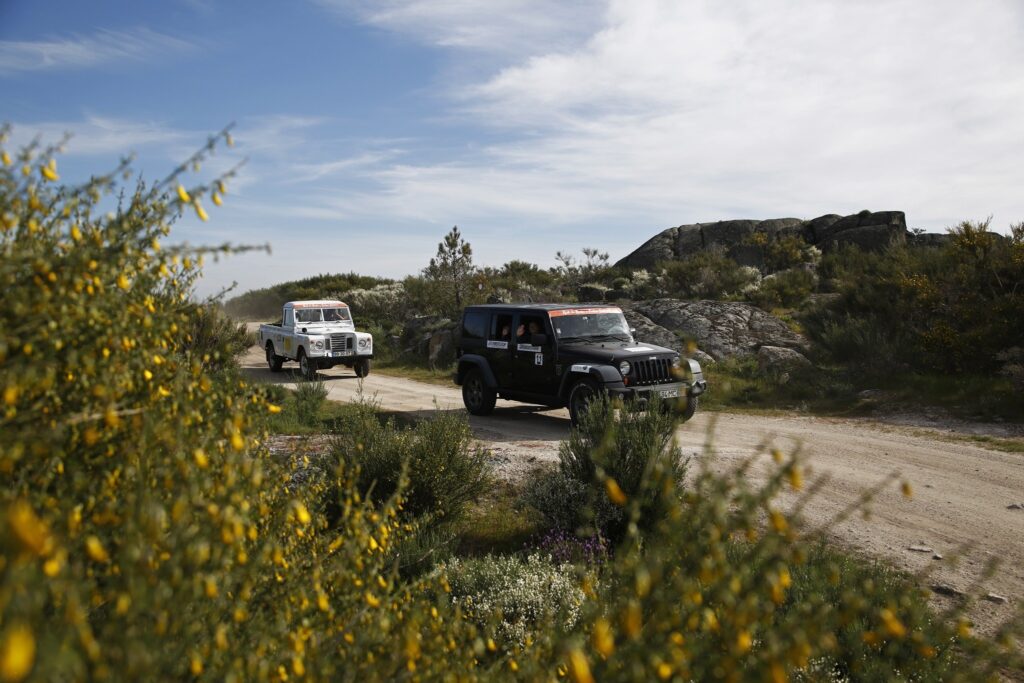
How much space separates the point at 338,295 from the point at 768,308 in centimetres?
2329

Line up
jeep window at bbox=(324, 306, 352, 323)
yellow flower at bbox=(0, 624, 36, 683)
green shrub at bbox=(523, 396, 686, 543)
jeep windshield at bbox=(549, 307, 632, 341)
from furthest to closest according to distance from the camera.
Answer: jeep window at bbox=(324, 306, 352, 323)
jeep windshield at bbox=(549, 307, 632, 341)
green shrub at bbox=(523, 396, 686, 543)
yellow flower at bbox=(0, 624, 36, 683)

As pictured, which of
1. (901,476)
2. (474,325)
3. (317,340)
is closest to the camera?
(901,476)

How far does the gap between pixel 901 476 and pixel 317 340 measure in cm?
1386

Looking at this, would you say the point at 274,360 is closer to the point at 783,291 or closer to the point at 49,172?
the point at 783,291

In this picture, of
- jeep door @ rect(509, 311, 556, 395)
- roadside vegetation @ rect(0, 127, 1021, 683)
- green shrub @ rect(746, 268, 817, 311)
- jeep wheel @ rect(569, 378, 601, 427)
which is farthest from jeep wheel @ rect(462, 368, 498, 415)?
green shrub @ rect(746, 268, 817, 311)

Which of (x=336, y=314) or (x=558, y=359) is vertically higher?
(x=336, y=314)

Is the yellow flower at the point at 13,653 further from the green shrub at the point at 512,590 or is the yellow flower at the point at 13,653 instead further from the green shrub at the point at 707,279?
the green shrub at the point at 707,279

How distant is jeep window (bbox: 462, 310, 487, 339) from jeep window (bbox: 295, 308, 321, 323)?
23.7ft

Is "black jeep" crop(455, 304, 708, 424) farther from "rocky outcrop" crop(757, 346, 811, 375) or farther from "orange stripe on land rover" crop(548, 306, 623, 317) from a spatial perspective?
"rocky outcrop" crop(757, 346, 811, 375)

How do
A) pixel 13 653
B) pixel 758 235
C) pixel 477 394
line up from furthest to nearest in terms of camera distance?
pixel 758 235 < pixel 477 394 < pixel 13 653

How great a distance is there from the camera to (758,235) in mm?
36969

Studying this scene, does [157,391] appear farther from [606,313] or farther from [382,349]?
[382,349]

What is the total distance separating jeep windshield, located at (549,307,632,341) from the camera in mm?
11781

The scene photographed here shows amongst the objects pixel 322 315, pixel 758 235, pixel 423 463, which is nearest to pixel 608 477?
pixel 423 463
